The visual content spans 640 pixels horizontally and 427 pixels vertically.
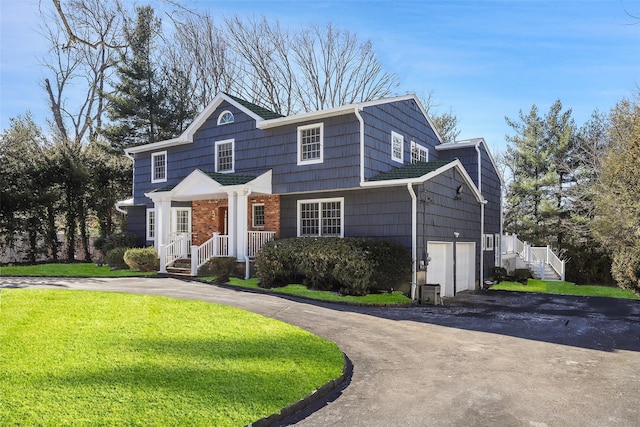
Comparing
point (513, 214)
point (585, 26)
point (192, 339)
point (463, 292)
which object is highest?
point (585, 26)

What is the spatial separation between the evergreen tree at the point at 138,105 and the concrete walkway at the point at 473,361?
64.5 ft

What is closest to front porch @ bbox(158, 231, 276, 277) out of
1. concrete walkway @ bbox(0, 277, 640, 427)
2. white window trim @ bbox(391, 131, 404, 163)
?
concrete walkway @ bbox(0, 277, 640, 427)

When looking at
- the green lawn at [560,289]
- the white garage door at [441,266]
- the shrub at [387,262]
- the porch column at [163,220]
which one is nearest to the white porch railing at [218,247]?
the porch column at [163,220]

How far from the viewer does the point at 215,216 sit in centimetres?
1888

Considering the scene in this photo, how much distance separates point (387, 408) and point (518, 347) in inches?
159

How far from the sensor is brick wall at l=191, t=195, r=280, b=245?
1700 centimetres

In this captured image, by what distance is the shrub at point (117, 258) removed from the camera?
18.9 meters

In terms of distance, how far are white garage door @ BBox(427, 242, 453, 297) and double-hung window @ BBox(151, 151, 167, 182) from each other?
1287 centimetres

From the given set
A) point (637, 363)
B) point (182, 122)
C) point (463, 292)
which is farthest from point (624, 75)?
point (182, 122)

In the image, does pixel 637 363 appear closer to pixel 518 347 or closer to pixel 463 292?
pixel 518 347

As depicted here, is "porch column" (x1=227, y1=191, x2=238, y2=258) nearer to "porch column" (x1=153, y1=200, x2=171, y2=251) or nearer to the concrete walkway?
the concrete walkway

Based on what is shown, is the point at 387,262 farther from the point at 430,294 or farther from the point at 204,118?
the point at 204,118

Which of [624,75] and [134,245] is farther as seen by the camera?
[134,245]

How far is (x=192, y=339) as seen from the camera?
21.7 ft
